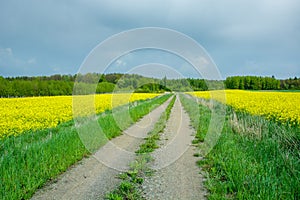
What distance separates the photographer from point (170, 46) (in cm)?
983

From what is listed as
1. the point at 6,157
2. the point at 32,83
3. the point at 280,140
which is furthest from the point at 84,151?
the point at 32,83

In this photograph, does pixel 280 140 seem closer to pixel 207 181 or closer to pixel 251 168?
pixel 251 168

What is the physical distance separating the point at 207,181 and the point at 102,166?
2.75 meters

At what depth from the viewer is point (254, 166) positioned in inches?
209

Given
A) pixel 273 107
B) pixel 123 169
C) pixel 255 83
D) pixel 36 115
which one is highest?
pixel 255 83

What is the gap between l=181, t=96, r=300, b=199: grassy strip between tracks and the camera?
4211 mm

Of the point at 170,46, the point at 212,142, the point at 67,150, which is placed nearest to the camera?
the point at 67,150

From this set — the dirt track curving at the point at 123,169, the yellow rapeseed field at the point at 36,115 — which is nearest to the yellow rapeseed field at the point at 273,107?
the dirt track curving at the point at 123,169

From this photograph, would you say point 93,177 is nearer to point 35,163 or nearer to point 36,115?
point 35,163

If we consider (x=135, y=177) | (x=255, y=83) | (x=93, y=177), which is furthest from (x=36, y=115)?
(x=255, y=83)

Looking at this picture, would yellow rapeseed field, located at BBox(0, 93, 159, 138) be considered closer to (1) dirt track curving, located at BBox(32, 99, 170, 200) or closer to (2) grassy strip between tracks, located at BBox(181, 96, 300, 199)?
(1) dirt track curving, located at BBox(32, 99, 170, 200)

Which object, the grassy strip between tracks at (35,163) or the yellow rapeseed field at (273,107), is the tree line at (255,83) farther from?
the grassy strip between tracks at (35,163)

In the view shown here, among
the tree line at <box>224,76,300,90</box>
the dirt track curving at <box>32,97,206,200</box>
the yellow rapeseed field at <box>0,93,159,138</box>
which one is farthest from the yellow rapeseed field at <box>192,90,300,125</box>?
the tree line at <box>224,76,300,90</box>

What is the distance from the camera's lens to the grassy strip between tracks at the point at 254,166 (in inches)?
166
